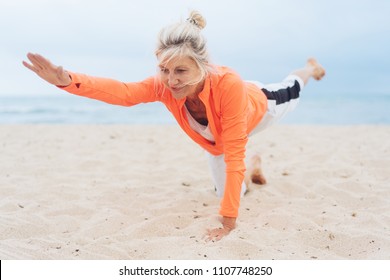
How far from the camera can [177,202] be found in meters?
3.11

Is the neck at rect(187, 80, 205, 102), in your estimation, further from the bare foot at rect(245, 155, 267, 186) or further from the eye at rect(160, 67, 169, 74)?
the bare foot at rect(245, 155, 267, 186)

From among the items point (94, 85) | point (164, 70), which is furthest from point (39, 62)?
point (164, 70)

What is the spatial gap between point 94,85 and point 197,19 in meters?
0.69

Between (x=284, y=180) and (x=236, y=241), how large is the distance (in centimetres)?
144

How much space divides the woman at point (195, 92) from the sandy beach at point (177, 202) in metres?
0.28

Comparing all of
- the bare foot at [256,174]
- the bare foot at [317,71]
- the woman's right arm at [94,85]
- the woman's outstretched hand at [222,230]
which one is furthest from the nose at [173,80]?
the bare foot at [317,71]

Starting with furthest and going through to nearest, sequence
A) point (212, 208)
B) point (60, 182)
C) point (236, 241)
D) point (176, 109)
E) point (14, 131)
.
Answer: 1. point (14, 131)
2. point (60, 182)
3. point (212, 208)
4. point (176, 109)
5. point (236, 241)

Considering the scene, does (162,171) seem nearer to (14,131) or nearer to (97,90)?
(97,90)

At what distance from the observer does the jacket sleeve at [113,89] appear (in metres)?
2.34

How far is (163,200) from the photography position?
3.17m

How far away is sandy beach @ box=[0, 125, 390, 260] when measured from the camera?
2.28 meters

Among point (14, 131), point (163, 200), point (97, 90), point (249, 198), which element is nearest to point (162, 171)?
point (163, 200)

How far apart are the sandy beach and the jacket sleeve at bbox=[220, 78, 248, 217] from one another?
0.63ft

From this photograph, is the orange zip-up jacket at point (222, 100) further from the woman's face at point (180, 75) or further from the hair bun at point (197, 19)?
the hair bun at point (197, 19)
